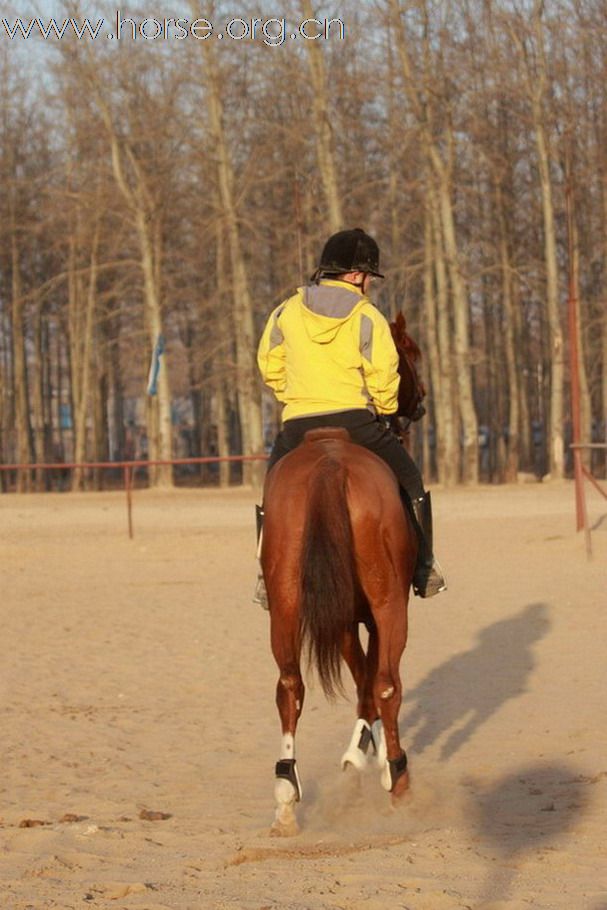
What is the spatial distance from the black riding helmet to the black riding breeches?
773 millimetres

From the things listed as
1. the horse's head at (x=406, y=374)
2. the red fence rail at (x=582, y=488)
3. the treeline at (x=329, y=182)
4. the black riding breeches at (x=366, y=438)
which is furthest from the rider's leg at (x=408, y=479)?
the treeline at (x=329, y=182)

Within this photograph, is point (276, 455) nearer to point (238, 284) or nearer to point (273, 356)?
point (273, 356)

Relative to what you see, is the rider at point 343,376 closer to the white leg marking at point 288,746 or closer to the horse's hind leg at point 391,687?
the horse's hind leg at point 391,687

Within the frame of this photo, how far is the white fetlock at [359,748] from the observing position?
7.49 m

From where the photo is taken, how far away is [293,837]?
6832 millimetres

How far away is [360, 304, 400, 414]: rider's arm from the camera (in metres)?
7.55

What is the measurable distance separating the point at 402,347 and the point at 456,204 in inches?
1554


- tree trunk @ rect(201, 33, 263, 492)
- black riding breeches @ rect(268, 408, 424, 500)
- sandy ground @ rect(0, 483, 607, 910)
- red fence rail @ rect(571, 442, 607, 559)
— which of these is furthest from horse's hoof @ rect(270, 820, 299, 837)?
tree trunk @ rect(201, 33, 263, 492)

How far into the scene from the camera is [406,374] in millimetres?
8141

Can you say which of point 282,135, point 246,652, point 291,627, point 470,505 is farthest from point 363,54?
point 291,627

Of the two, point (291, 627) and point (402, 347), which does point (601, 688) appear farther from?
point (291, 627)

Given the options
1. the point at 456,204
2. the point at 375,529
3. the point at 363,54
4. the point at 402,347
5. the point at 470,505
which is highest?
the point at 363,54

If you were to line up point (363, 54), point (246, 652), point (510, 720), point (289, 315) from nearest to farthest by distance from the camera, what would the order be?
point (289, 315)
point (510, 720)
point (246, 652)
point (363, 54)

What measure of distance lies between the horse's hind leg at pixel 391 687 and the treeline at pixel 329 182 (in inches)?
1304
